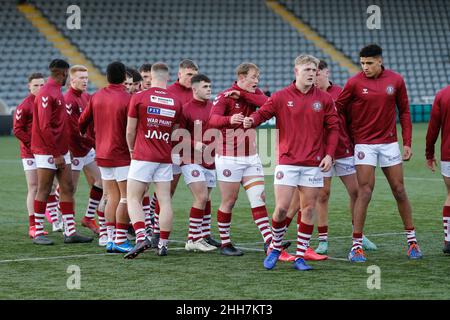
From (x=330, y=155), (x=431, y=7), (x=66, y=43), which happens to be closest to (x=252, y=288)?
(x=330, y=155)

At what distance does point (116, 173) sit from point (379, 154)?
2634mm

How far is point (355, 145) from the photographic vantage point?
27.5 feet

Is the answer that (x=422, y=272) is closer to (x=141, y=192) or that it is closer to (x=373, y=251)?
(x=373, y=251)

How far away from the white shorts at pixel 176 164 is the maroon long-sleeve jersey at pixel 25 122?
79.8 inches

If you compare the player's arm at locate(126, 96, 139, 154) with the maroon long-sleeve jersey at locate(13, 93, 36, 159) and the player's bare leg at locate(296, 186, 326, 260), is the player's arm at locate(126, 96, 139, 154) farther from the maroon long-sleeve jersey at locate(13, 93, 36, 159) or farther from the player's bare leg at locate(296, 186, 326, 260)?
the maroon long-sleeve jersey at locate(13, 93, 36, 159)

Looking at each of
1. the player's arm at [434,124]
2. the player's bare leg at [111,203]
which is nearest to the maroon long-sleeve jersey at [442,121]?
the player's arm at [434,124]

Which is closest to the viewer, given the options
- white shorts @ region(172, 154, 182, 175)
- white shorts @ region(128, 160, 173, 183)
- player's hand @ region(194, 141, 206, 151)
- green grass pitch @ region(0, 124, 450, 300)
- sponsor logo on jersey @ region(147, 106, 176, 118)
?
green grass pitch @ region(0, 124, 450, 300)

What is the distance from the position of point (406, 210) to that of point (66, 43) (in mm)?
Result: 25036

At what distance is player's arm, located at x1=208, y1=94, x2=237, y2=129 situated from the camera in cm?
812

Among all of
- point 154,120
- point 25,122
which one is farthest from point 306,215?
point 25,122

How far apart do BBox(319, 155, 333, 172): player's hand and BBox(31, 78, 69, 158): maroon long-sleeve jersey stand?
3202 mm

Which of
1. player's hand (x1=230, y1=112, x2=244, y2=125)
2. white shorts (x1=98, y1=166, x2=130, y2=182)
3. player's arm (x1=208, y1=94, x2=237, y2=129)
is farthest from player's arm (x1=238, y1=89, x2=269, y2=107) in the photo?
white shorts (x1=98, y1=166, x2=130, y2=182)

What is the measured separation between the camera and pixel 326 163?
761 cm

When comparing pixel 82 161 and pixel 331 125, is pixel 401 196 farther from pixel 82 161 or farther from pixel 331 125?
pixel 82 161
